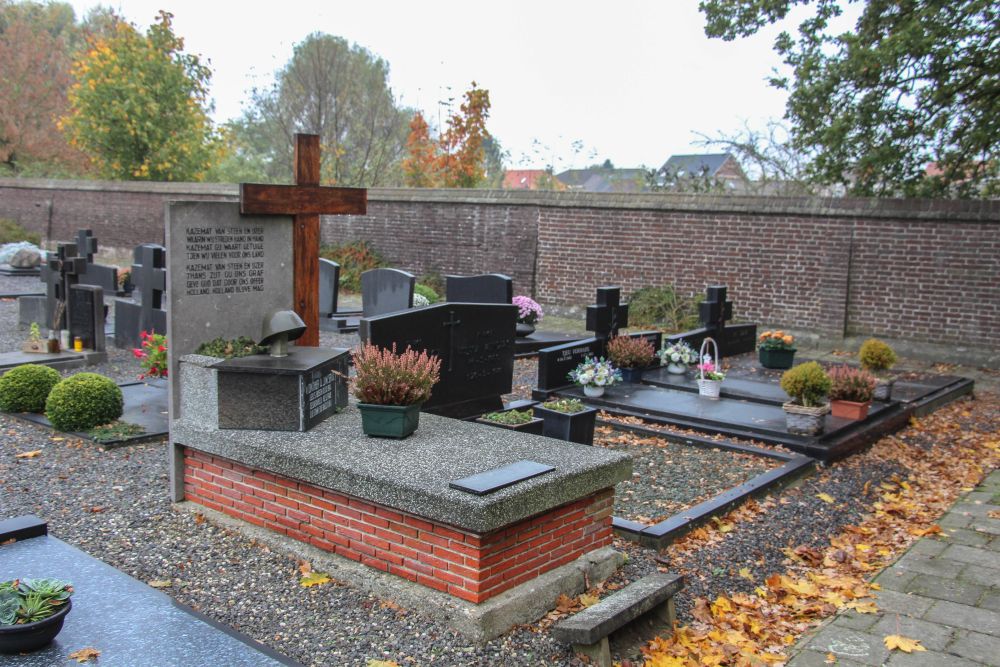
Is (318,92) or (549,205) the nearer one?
(549,205)

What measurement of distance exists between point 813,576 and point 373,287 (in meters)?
9.03

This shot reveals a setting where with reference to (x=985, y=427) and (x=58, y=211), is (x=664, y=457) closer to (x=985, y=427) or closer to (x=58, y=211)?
(x=985, y=427)

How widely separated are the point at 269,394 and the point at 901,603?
13.5ft

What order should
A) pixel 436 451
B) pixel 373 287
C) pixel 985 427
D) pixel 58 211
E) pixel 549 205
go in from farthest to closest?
pixel 58 211
pixel 549 205
pixel 373 287
pixel 985 427
pixel 436 451

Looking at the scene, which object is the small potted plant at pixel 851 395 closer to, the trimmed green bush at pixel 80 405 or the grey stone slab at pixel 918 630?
the grey stone slab at pixel 918 630

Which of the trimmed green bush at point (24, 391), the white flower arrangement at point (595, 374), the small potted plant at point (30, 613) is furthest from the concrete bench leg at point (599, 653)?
the trimmed green bush at point (24, 391)

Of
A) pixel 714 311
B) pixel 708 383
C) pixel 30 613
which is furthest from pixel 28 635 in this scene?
pixel 714 311

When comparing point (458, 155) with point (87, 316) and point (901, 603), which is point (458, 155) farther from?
point (901, 603)

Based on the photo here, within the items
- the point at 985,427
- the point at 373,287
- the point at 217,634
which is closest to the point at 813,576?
the point at 217,634

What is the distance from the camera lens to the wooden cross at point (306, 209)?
20.9 ft

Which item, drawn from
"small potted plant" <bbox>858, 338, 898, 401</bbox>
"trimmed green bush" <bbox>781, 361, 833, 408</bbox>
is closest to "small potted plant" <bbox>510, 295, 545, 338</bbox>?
"small potted plant" <bbox>858, 338, 898, 401</bbox>

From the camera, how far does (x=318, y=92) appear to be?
1118 inches

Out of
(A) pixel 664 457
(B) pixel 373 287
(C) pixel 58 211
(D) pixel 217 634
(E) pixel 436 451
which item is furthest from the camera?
(C) pixel 58 211

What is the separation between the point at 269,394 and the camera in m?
5.58
